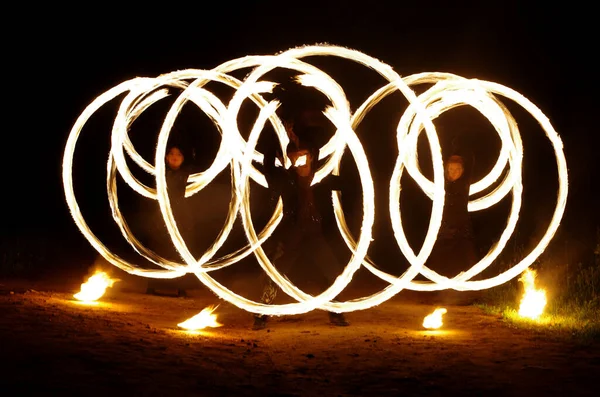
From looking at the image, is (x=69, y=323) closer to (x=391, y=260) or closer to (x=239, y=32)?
(x=391, y=260)

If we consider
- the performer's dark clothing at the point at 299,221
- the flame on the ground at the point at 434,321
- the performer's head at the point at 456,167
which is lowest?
the flame on the ground at the point at 434,321

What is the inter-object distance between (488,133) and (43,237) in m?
9.45

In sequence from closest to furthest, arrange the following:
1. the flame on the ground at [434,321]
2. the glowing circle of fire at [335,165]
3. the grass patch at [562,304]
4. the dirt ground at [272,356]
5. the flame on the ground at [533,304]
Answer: the dirt ground at [272,356]
the grass patch at [562,304]
the glowing circle of fire at [335,165]
the flame on the ground at [434,321]
the flame on the ground at [533,304]

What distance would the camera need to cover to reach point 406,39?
19312mm

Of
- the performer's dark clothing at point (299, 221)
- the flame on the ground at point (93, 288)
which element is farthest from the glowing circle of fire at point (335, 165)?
the flame on the ground at point (93, 288)

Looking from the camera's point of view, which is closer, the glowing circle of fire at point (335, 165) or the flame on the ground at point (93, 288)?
the glowing circle of fire at point (335, 165)

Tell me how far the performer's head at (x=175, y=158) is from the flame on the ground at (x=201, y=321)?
2.20 metres

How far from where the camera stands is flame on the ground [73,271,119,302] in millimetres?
9398

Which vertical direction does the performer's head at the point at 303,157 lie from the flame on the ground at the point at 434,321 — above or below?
above

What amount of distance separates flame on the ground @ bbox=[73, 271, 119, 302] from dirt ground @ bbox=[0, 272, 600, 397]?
32 centimetres

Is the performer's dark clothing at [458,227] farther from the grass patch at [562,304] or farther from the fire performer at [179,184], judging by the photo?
the fire performer at [179,184]

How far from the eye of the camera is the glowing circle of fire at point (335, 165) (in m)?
8.33

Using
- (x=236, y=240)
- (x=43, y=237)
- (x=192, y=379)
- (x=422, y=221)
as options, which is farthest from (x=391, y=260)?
(x=192, y=379)

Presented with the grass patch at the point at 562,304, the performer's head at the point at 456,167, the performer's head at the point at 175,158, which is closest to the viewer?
the grass patch at the point at 562,304
